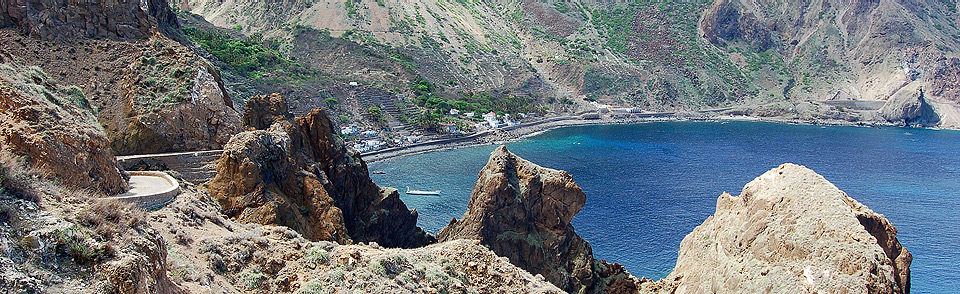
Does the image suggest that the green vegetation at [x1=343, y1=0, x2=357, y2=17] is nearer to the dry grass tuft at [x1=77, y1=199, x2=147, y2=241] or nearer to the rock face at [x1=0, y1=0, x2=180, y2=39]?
the rock face at [x1=0, y1=0, x2=180, y2=39]

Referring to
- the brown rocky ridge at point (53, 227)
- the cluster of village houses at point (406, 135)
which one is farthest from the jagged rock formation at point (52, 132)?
the cluster of village houses at point (406, 135)

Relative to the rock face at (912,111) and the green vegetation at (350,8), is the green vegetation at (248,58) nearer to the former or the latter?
the green vegetation at (350,8)

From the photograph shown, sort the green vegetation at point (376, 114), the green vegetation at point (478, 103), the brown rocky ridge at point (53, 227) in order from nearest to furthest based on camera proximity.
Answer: the brown rocky ridge at point (53, 227) < the green vegetation at point (376, 114) < the green vegetation at point (478, 103)

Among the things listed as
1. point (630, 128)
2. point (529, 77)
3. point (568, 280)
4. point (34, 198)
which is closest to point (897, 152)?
point (630, 128)

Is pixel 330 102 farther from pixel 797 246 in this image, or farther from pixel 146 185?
pixel 797 246

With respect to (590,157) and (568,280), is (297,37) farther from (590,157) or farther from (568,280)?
(568,280)
